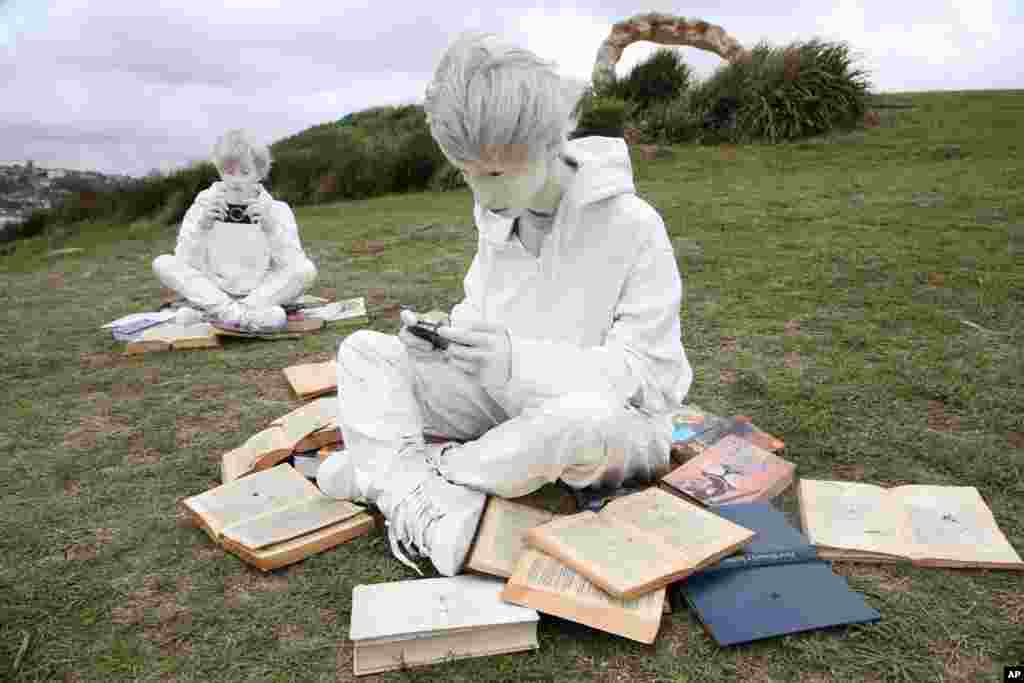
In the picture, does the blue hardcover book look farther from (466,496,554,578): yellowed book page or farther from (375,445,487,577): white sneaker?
(375,445,487,577): white sneaker

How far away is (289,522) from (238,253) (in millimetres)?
3299

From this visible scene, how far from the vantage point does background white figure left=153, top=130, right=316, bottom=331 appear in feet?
16.2

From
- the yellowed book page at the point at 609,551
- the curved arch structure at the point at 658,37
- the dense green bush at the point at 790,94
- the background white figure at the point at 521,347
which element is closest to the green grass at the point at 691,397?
the yellowed book page at the point at 609,551

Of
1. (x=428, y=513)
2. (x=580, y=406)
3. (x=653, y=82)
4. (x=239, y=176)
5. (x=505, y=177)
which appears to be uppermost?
(x=653, y=82)

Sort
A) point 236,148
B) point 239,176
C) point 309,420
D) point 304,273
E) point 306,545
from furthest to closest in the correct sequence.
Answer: point 304,273 < point 239,176 < point 236,148 < point 309,420 < point 306,545

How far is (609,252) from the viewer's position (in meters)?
2.29

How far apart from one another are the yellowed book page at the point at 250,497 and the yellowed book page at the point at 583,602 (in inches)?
35.5

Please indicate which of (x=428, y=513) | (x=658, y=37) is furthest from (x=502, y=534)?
(x=658, y=37)

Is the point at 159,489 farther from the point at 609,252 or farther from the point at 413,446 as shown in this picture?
the point at 609,252

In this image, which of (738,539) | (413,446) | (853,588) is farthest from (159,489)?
(853,588)

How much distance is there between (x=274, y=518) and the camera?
2.39 m

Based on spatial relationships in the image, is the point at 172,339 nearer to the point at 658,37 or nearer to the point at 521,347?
the point at 521,347

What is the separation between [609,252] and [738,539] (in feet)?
2.86

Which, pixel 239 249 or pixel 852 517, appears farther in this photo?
pixel 239 249
